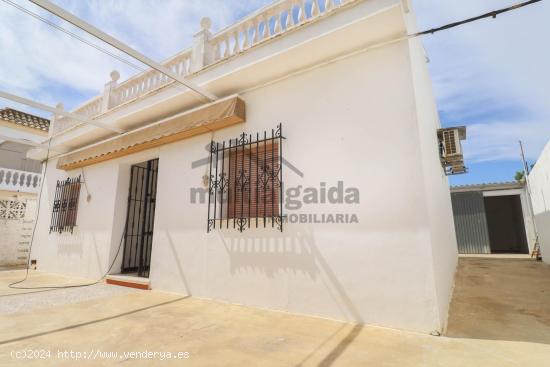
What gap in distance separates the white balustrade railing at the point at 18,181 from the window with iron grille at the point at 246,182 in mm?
9421

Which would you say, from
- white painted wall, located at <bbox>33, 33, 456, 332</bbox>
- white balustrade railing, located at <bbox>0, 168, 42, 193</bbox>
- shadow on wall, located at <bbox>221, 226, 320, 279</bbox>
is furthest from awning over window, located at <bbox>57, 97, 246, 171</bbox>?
white balustrade railing, located at <bbox>0, 168, 42, 193</bbox>

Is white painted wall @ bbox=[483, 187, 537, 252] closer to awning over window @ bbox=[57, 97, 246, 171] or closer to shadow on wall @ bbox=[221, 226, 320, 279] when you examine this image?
shadow on wall @ bbox=[221, 226, 320, 279]

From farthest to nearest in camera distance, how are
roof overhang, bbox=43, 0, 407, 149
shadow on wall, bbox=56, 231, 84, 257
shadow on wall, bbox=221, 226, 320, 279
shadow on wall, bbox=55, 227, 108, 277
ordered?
shadow on wall, bbox=56, 231, 84, 257, shadow on wall, bbox=55, 227, 108, 277, shadow on wall, bbox=221, 226, 320, 279, roof overhang, bbox=43, 0, 407, 149

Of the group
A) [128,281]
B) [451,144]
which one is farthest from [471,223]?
[128,281]

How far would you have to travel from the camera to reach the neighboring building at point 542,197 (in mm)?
6915

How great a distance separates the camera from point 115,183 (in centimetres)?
592

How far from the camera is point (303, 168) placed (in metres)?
3.47

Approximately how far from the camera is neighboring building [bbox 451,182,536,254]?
38.3ft

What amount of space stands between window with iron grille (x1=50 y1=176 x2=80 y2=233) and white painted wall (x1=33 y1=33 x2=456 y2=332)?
3.69 metres

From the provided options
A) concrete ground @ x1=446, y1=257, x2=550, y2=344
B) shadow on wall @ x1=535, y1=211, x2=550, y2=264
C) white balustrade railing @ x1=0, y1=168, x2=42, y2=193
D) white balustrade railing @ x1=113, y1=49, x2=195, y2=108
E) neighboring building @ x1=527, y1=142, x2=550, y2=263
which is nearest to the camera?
concrete ground @ x1=446, y1=257, x2=550, y2=344

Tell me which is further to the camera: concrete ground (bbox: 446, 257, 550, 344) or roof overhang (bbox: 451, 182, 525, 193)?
roof overhang (bbox: 451, 182, 525, 193)

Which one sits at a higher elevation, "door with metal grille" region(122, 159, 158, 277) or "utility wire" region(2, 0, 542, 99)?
"utility wire" region(2, 0, 542, 99)

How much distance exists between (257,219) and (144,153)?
3.24 meters

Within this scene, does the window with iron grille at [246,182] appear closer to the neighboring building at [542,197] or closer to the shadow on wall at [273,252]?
the shadow on wall at [273,252]
